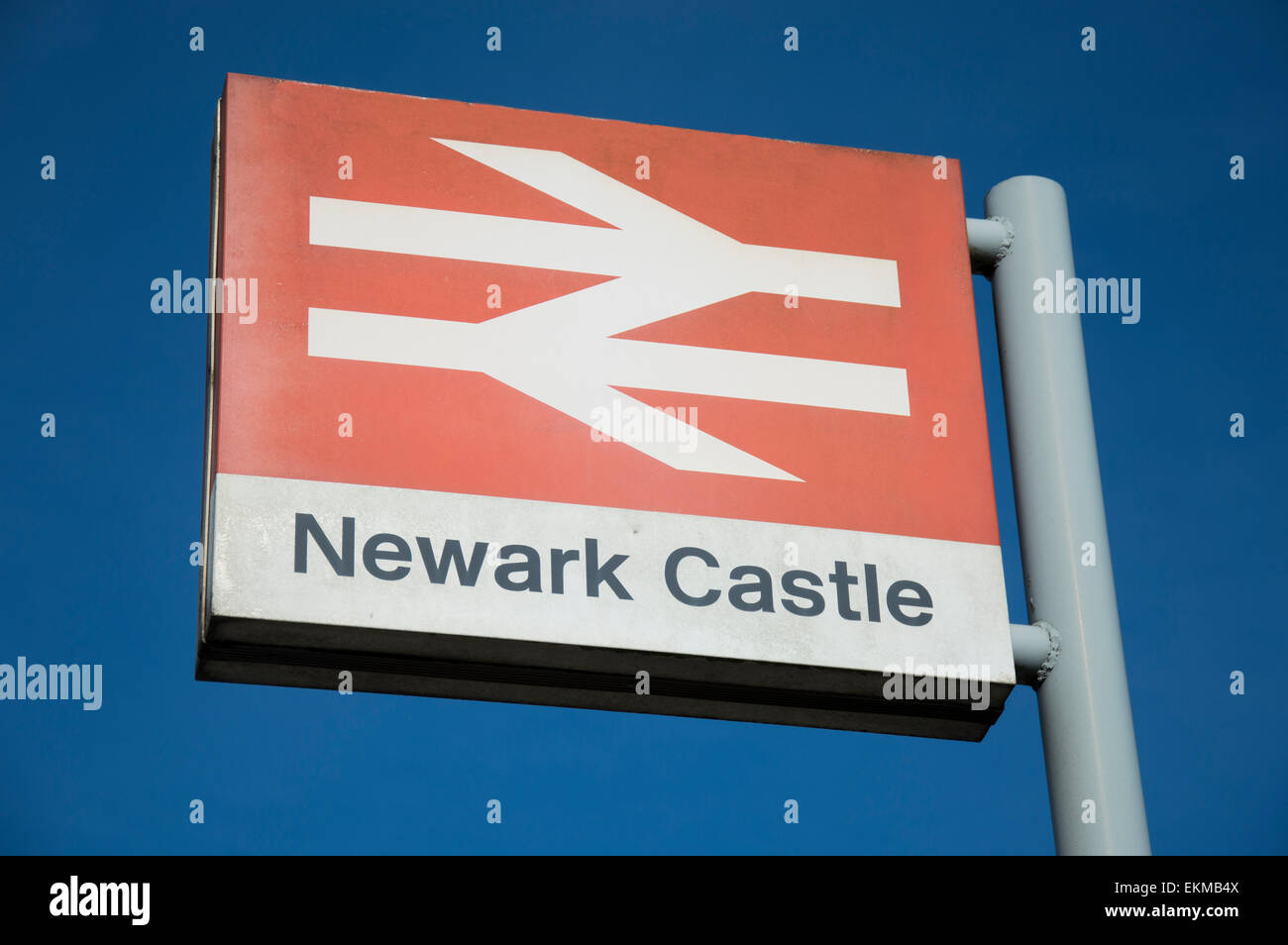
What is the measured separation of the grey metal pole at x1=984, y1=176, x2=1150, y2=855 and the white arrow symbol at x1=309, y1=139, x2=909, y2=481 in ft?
1.19

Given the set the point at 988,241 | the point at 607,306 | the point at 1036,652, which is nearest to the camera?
the point at 1036,652

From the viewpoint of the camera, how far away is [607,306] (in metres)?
6.85

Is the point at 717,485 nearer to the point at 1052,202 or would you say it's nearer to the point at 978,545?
the point at 978,545

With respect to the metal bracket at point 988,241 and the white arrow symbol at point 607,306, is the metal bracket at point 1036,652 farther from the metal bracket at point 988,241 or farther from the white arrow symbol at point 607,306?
the metal bracket at point 988,241

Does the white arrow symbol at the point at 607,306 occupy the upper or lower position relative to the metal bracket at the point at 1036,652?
upper

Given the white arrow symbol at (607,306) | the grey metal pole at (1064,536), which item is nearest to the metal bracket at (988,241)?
the grey metal pole at (1064,536)

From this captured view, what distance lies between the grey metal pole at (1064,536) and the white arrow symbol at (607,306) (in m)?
0.36

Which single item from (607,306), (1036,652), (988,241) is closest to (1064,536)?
(1036,652)

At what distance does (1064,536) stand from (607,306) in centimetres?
141

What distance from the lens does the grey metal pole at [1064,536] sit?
607 cm

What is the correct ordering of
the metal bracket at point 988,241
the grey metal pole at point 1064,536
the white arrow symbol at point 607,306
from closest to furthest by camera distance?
1. the grey metal pole at point 1064,536
2. the white arrow symbol at point 607,306
3. the metal bracket at point 988,241

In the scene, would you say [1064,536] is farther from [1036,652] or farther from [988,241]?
[988,241]

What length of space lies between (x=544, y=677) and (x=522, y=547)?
1.09 ft

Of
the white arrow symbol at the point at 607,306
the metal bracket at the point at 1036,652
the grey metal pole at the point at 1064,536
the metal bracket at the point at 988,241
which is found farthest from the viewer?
the metal bracket at the point at 988,241
